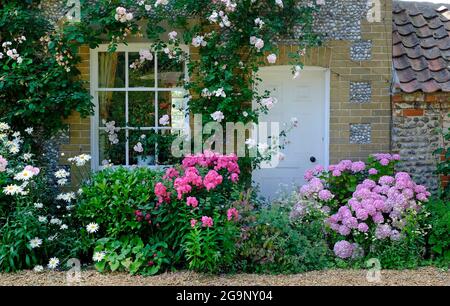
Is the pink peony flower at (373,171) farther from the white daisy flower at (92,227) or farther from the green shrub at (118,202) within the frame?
the white daisy flower at (92,227)

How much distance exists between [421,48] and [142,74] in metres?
4.03

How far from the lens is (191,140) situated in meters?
7.71

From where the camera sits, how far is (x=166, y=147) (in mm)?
7738

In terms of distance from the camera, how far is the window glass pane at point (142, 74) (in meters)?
7.94

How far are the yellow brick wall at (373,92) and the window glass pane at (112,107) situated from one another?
9.69ft

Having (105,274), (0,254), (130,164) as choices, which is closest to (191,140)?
(130,164)

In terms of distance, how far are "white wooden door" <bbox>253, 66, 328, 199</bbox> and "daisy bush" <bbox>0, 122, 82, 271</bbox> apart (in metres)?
2.93

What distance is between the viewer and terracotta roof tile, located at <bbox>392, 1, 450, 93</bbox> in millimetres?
7746

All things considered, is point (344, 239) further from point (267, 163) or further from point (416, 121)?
point (416, 121)

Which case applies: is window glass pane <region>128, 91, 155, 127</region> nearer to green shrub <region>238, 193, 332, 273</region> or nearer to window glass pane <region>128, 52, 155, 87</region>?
Result: window glass pane <region>128, 52, 155, 87</region>

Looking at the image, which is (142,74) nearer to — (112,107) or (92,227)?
(112,107)

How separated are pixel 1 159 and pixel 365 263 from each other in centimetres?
419

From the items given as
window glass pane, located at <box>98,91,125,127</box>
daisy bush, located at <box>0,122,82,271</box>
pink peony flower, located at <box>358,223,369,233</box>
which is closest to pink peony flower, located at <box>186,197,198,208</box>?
daisy bush, located at <box>0,122,82,271</box>

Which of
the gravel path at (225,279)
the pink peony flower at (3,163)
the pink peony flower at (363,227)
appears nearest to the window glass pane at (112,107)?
the pink peony flower at (3,163)
